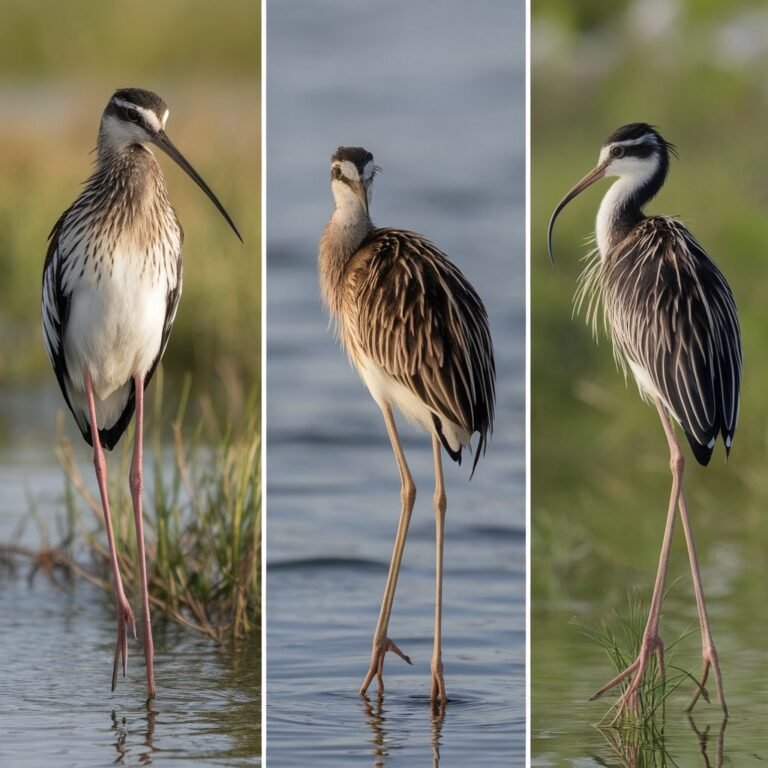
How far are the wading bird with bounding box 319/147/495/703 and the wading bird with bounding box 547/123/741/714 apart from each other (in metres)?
0.45

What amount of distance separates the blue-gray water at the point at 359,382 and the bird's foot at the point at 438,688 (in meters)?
0.05

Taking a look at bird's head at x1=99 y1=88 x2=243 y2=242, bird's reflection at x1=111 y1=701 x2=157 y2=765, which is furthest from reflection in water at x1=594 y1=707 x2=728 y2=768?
bird's head at x1=99 y1=88 x2=243 y2=242

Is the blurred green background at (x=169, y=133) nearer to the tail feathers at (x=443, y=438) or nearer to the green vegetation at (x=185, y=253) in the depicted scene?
the green vegetation at (x=185, y=253)

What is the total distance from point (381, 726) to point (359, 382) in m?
1.28

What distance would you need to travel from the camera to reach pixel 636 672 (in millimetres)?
5340

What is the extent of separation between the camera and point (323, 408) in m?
6.05

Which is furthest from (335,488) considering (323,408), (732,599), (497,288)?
(732,599)

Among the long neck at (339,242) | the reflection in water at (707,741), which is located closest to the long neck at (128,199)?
the long neck at (339,242)

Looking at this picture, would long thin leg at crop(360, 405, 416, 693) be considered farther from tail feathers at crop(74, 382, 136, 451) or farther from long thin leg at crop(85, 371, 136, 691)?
tail feathers at crop(74, 382, 136, 451)

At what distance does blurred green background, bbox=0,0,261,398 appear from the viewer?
7.98 metres

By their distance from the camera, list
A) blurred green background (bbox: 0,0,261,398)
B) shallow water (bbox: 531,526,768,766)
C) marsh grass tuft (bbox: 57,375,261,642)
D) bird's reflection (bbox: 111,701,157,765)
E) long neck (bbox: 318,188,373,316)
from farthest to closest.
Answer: blurred green background (bbox: 0,0,261,398) → marsh grass tuft (bbox: 57,375,261,642) → long neck (bbox: 318,188,373,316) → shallow water (bbox: 531,526,768,766) → bird's reflection (bbox: 111,701,157,765)

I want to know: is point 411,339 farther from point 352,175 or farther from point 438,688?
point 438,688

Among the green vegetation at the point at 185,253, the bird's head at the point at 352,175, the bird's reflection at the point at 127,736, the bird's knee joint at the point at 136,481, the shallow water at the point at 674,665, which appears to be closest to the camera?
the bird's reflection at the point at 127,736

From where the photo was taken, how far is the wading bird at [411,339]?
17.9 feet
